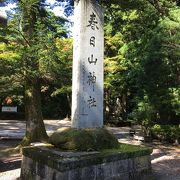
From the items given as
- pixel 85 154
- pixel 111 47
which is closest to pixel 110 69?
pixel 111 47

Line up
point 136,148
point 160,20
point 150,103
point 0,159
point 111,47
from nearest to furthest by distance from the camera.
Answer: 1. point 136,148
2. point 0,159
3. point 160,20
4. point 150,103
5. point 111,47

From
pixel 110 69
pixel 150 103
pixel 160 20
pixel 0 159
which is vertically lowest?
pixel 0 159

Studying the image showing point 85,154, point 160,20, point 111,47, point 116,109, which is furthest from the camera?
point 116,109

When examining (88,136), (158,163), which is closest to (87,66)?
(88,136)

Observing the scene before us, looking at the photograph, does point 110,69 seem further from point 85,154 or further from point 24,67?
point 85,154

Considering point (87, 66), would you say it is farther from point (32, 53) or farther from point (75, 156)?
point (32, 53)

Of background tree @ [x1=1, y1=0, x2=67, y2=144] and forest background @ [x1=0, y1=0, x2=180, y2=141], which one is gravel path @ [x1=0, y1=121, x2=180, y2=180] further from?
forest background @ [x1=0, y1=0, x2=180, y2=141]

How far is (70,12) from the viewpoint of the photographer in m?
11.8

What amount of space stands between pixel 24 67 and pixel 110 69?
28.1 feet

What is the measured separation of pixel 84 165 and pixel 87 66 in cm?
229

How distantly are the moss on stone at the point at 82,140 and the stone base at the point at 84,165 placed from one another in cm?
28

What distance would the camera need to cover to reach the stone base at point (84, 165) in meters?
5.97

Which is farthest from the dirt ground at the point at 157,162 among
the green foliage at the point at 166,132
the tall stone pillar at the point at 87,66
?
the tall stone pillar at the point at 87,66

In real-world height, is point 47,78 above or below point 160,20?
below
